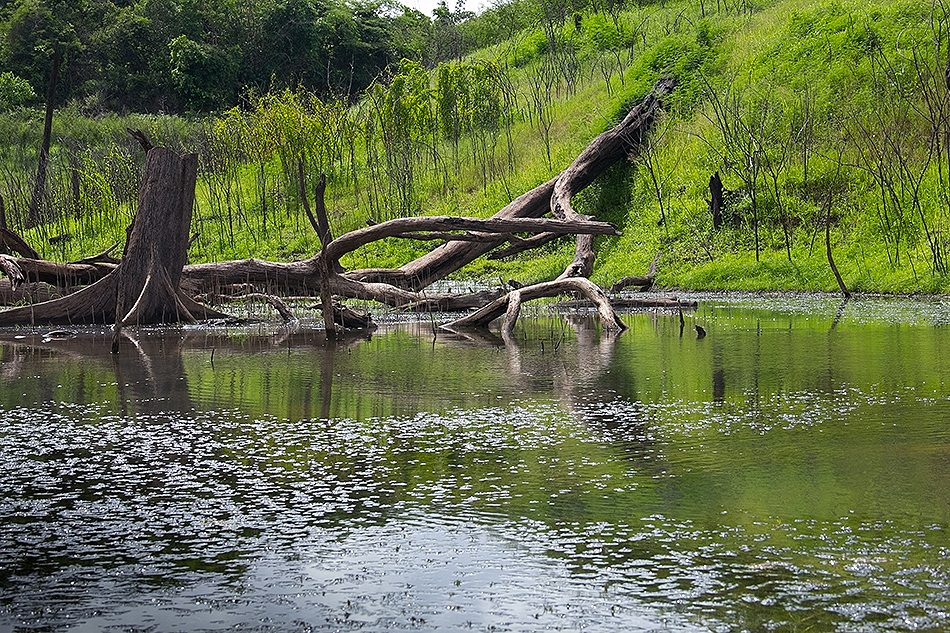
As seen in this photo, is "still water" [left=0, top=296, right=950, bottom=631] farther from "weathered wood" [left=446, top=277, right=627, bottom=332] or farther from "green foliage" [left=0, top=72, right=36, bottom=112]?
"green foliage" [left=0, top=72, right=36, bottom=112]

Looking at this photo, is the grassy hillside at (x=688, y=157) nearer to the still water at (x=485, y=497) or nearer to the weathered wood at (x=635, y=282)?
the weathered wood at (x=635, y=282)

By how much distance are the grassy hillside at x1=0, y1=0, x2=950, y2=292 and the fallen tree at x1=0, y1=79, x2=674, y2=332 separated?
337cm

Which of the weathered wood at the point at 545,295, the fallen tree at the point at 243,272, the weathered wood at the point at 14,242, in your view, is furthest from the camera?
the weathered wood at the point at 14,242

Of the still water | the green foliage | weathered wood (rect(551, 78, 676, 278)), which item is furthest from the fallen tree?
the green foliage

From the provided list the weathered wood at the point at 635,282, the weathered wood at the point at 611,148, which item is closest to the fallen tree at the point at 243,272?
the weathered wood at the point at 635,282

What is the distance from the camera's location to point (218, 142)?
2762 cm

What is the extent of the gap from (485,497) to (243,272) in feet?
35.2

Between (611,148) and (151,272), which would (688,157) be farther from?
(151,272)

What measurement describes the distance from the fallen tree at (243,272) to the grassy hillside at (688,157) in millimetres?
3369

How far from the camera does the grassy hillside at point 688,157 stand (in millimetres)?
17438

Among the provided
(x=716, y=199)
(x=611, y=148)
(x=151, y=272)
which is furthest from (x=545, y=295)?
(x=611, y=148)

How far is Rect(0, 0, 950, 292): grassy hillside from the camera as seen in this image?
17.4 m

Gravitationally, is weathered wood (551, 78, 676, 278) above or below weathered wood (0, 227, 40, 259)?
above

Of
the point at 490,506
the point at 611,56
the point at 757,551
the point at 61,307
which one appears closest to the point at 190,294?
the point at 61,307
